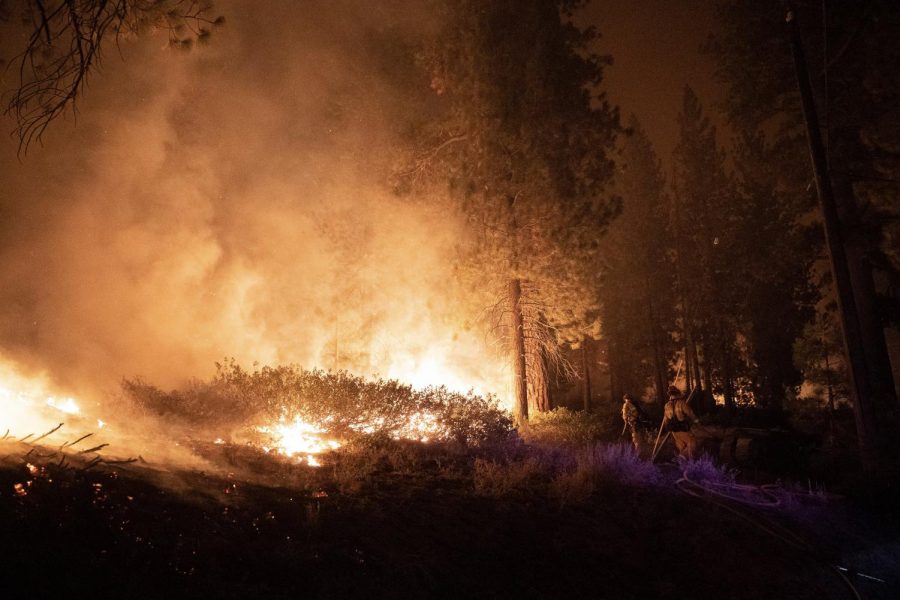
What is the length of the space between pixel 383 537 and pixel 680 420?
7.78m

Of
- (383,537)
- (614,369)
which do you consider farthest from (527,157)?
(614,369)

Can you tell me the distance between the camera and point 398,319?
58.1 ft

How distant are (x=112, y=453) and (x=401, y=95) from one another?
563 inches

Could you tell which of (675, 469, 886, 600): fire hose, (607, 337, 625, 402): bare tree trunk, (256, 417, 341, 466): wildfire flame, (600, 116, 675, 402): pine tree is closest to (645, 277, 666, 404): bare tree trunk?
(600, 116, 675, 402): pine tree

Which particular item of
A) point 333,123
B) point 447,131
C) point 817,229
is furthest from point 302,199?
point 817,229

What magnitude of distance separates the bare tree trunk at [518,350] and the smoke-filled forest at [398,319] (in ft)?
0.20

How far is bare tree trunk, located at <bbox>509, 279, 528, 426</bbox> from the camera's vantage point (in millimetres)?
13570

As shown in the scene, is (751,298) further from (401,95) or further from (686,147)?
(401,95)

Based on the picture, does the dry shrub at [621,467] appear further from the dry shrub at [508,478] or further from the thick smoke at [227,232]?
the thick smoke at [227,232]

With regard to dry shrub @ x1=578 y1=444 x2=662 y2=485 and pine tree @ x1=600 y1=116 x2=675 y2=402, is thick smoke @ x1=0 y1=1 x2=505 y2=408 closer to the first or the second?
dry shrub @ x1=578 y1=444 x2=662 y2=485

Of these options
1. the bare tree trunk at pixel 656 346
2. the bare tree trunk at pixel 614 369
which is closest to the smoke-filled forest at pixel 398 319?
the bare tree trunk at pixel 656 346

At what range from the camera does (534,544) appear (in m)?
5.41

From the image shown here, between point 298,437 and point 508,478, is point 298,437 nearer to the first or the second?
point 298,437

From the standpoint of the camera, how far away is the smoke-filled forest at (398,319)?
473cm
